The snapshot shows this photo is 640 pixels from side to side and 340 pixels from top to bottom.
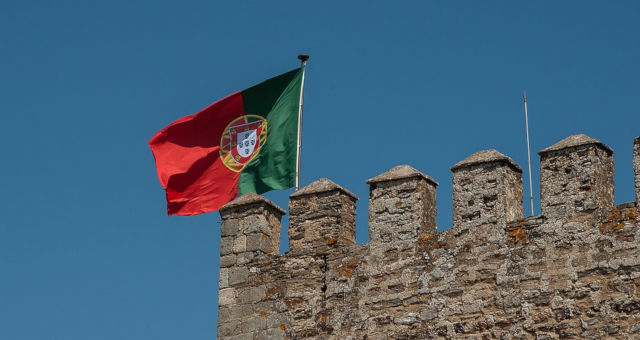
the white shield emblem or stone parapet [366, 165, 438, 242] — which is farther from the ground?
the white shield emblem

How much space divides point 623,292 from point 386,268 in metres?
2.78

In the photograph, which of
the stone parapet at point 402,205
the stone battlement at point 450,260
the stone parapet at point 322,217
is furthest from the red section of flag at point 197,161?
the stone parapet at point 402,205

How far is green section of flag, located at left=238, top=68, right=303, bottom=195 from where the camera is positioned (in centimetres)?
1948

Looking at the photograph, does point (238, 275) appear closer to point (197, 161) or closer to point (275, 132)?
point (275, 132)

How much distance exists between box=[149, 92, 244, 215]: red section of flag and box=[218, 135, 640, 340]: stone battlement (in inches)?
62.1

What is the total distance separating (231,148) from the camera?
20.2 m

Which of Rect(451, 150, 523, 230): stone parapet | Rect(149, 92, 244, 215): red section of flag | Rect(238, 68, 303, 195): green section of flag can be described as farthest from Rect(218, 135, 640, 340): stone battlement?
Rect(149, 92, 244, 215): red section of flag

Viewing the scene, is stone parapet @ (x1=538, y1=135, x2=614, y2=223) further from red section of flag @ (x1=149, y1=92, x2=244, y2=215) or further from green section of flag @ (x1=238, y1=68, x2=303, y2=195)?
red section of flag @ (x1=149, y1=92, x2=244, y2=215)

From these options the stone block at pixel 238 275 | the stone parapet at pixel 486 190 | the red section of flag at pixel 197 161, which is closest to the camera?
the stone parapet at pixel 486 190

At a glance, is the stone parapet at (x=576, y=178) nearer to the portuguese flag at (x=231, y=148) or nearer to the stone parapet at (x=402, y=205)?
the stone parapet at (x=402, y=205)

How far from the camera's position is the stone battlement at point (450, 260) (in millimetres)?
15508

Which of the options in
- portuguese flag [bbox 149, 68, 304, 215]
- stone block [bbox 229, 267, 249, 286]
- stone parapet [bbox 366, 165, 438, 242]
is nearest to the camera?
stone parapet [bbox 366, 165, 438, 242]

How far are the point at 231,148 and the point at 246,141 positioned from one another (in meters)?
0.26

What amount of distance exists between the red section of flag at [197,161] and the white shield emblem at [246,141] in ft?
0.94
